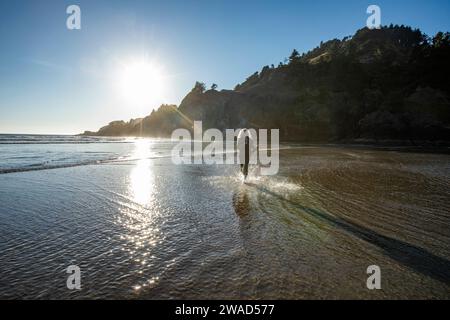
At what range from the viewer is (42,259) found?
13.8 ft

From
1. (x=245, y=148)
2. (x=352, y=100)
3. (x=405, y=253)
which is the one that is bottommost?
(x=405, y=253)

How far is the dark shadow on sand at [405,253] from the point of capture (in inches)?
152

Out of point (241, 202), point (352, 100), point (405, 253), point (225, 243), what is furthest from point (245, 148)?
point (352, 100)

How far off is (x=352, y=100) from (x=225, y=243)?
77910mm

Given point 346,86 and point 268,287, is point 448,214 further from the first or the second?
point 346,86

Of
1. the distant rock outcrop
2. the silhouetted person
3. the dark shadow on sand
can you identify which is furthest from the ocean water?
the distant rock outcrop

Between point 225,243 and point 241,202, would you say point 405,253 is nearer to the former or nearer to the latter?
point 225,243

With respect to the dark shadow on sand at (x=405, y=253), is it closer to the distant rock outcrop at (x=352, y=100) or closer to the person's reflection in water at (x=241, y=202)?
the person's reflection in water at (x=241, y=202)

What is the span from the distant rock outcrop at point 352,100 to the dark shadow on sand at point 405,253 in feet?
188

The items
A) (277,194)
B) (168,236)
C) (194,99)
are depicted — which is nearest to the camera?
(168,236)

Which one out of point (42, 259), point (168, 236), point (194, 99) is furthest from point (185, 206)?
point (194, 99)

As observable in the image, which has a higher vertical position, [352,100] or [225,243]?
[352,100]

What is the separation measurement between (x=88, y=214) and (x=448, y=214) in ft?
31.4

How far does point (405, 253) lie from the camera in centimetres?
445
